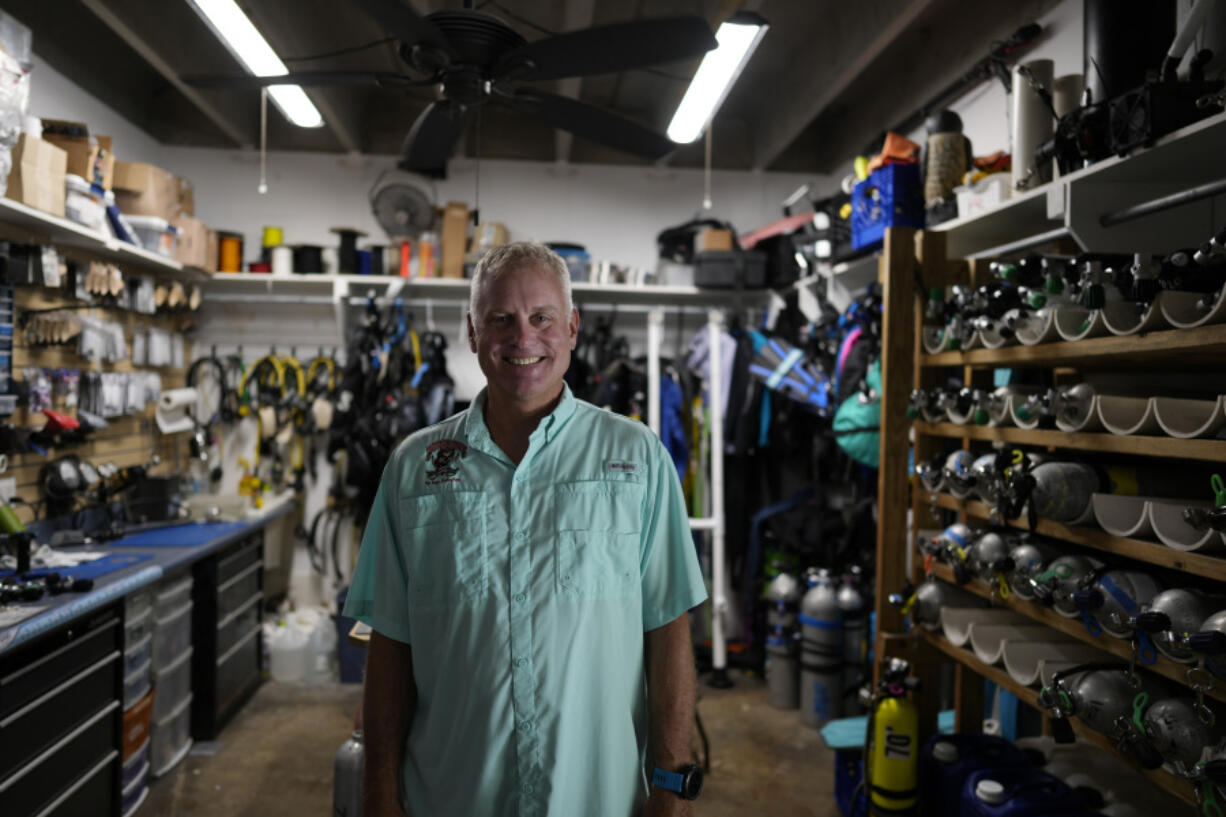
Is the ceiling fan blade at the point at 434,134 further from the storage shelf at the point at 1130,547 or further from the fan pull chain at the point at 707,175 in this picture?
the fan pull chain at the point at 707,175

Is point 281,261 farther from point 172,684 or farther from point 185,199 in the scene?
Result: point 172,684

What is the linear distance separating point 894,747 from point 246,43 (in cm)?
342

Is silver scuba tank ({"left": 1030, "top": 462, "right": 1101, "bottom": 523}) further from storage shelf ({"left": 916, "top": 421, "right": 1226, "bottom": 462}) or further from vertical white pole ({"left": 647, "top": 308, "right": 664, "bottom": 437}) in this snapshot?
vertical white pole ({"left": 647, "top": 308, "right": 664, "bottom": 437})

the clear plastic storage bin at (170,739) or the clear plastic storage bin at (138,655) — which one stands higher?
the clear plastic storage bin at (138,655)

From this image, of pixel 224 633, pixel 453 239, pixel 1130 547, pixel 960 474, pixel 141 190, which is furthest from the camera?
pixel 453 239

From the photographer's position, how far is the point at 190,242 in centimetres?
467

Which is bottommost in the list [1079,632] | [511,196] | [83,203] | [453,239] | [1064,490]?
[1079,632]

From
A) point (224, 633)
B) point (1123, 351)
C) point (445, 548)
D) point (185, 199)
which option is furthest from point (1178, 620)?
point (185, 199)

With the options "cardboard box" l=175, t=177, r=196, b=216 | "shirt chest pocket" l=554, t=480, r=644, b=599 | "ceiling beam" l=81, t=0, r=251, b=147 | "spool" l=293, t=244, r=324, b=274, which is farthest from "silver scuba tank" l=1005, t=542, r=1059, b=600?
"cardboard box" l=175, t=177, r=196, b=216

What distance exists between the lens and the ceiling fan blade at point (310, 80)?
2598mm

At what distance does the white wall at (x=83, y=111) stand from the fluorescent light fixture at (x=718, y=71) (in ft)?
10.3

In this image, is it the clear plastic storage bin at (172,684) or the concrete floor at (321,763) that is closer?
the concrete floor at (321,763)

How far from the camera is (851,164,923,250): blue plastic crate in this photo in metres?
3.61

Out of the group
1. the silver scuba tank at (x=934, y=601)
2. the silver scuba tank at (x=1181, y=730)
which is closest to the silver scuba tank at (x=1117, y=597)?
the silver scuba tank at (x=1181, y=730)
